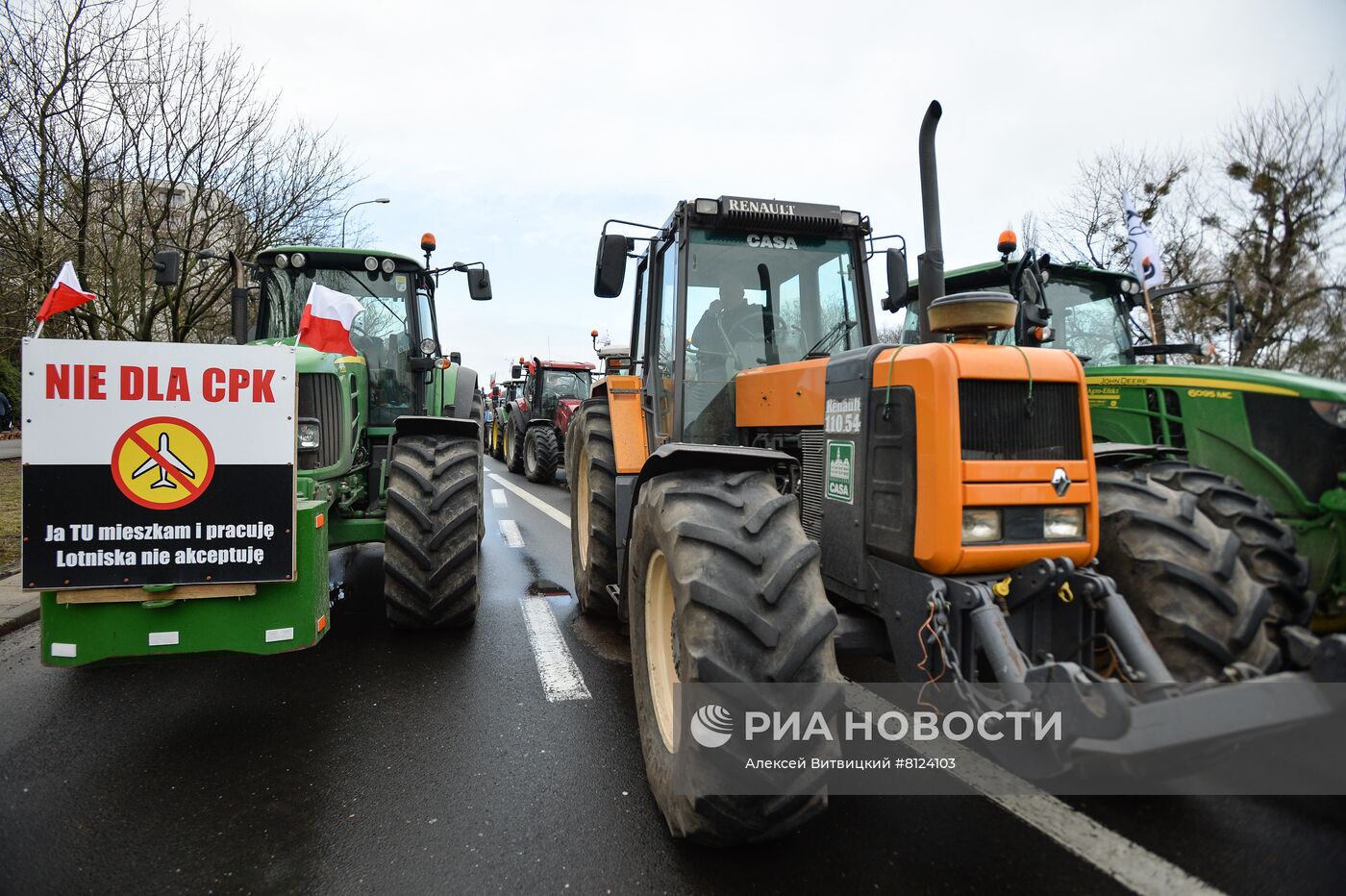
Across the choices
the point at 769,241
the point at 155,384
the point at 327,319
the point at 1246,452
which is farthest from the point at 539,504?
the point at 1246,452

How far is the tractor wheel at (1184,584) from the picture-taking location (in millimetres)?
2619

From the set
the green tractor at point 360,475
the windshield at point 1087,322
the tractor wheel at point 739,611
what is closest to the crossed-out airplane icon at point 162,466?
the green tractor at point 360,475

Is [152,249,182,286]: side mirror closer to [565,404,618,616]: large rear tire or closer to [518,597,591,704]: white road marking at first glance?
[565,404,618,616]: large rear tire

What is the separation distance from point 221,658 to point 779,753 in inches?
156

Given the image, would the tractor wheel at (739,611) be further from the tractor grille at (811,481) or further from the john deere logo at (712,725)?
the tractor grille at (811,481)

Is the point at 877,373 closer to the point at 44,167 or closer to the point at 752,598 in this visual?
the point at 752,598

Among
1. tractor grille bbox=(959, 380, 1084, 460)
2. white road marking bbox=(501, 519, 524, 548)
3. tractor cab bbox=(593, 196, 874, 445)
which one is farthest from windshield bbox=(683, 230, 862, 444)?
white road marking bbox=(501, 519, 524, 548)

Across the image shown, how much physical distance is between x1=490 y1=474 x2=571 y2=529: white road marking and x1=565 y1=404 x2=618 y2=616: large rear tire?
12.9 ft

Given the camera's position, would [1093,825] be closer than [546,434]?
Yes

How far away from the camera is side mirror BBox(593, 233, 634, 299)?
173 inches

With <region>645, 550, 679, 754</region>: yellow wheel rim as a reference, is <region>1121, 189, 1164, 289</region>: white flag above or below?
above

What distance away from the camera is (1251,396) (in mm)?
4453

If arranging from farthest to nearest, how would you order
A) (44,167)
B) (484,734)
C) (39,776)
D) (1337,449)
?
(44,167), (1337,449), (484,734), (39,776)

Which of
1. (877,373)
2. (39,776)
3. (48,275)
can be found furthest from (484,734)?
(48,275)
